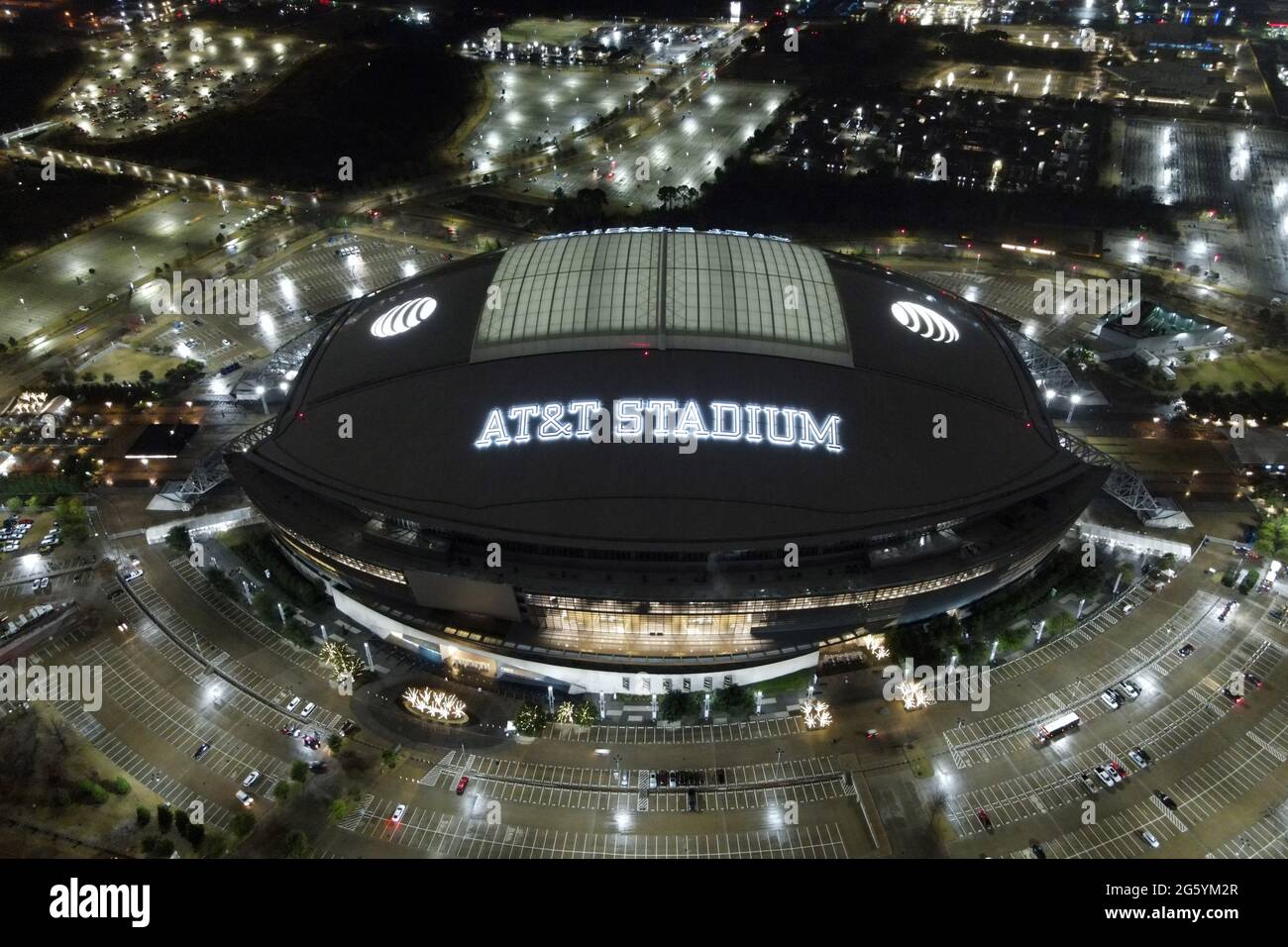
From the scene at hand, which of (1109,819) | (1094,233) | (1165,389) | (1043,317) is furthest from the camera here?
(1094,233)

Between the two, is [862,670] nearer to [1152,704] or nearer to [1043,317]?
[1152,704]

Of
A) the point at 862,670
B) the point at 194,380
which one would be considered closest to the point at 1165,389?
the point at 862,670

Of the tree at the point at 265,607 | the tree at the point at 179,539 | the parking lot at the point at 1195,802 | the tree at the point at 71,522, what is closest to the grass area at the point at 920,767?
the parking lot at the point at 1195,802

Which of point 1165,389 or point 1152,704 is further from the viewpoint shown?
point 1165,389

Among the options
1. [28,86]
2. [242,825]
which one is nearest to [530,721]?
[242,825]

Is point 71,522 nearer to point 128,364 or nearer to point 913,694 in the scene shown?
point 128,364

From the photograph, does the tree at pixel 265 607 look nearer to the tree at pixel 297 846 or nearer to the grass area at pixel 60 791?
the grass area at pixel 60 791
